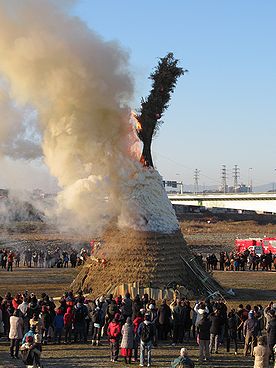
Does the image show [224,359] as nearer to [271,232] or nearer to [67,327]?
[67,327]

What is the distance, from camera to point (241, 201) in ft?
282

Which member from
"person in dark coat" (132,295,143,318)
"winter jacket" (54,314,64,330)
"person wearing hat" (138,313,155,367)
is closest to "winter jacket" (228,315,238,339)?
"person in dark coat" (132,295,143,318)

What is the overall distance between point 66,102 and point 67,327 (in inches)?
417

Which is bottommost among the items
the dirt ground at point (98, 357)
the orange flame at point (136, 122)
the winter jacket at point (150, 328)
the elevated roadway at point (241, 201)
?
the dirt ground at point (98, 357)

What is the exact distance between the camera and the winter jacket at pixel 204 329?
15773 millimetres

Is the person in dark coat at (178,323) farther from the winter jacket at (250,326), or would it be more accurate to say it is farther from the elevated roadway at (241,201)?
the elevated roadway at (241,201)

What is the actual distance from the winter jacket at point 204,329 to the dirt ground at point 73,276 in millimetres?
665

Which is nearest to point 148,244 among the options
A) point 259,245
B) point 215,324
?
point 215,324

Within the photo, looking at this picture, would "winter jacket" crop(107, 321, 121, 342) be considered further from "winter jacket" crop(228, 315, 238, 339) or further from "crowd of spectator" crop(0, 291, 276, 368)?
"winter jacket" crop(228, 315, 238, 339)

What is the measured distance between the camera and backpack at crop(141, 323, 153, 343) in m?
15.2

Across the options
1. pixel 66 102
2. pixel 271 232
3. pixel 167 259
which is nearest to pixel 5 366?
pixel 167 259

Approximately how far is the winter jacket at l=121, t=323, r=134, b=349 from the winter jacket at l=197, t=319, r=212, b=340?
1758 millimetres

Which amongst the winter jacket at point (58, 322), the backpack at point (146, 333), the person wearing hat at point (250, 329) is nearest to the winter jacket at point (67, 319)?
the winter jacket at point (58, 322)

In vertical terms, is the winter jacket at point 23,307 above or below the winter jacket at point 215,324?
above
